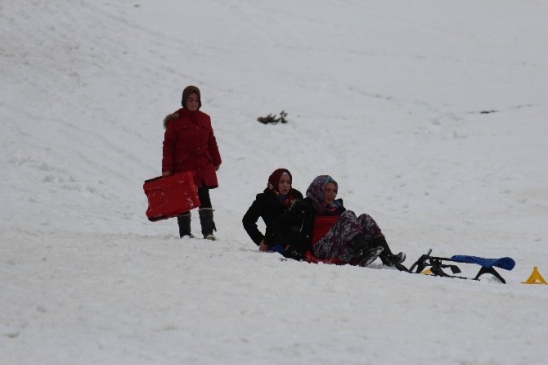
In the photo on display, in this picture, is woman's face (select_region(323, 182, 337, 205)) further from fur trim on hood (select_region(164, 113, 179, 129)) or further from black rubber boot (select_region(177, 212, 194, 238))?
fur trim on hood (select_region(164, 113, 179, 129))

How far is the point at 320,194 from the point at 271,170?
25.4ft

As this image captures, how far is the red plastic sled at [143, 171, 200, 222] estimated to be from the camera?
8.77 metres

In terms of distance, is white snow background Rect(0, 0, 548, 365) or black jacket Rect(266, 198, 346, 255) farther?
black jacket Rect(266, 198, 346, 255)

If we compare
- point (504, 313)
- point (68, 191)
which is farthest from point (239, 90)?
point (504, 313)

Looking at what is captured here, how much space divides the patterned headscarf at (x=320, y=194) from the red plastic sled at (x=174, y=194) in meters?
1.38

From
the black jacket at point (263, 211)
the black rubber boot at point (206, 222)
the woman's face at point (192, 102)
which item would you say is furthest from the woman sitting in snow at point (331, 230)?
the woman's face at point (192, 102)

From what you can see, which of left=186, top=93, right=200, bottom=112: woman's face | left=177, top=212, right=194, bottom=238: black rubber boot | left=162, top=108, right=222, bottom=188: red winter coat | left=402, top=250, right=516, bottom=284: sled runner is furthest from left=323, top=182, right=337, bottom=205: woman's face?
left=186, top=93, right=200, bottom=112: woman's face

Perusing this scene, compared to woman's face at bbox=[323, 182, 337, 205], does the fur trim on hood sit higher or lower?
higher

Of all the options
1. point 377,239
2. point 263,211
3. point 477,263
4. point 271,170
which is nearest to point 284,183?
point 263,211

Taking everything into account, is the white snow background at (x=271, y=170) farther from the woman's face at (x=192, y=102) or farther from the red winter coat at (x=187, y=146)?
the woman's face at (x=192, y=102)

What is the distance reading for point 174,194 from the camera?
8.83m

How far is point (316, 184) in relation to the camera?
321 inches

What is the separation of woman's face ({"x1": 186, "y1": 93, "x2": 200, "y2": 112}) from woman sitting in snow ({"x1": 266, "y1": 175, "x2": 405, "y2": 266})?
181 cm

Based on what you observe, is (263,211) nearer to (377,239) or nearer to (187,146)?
(187,146)
